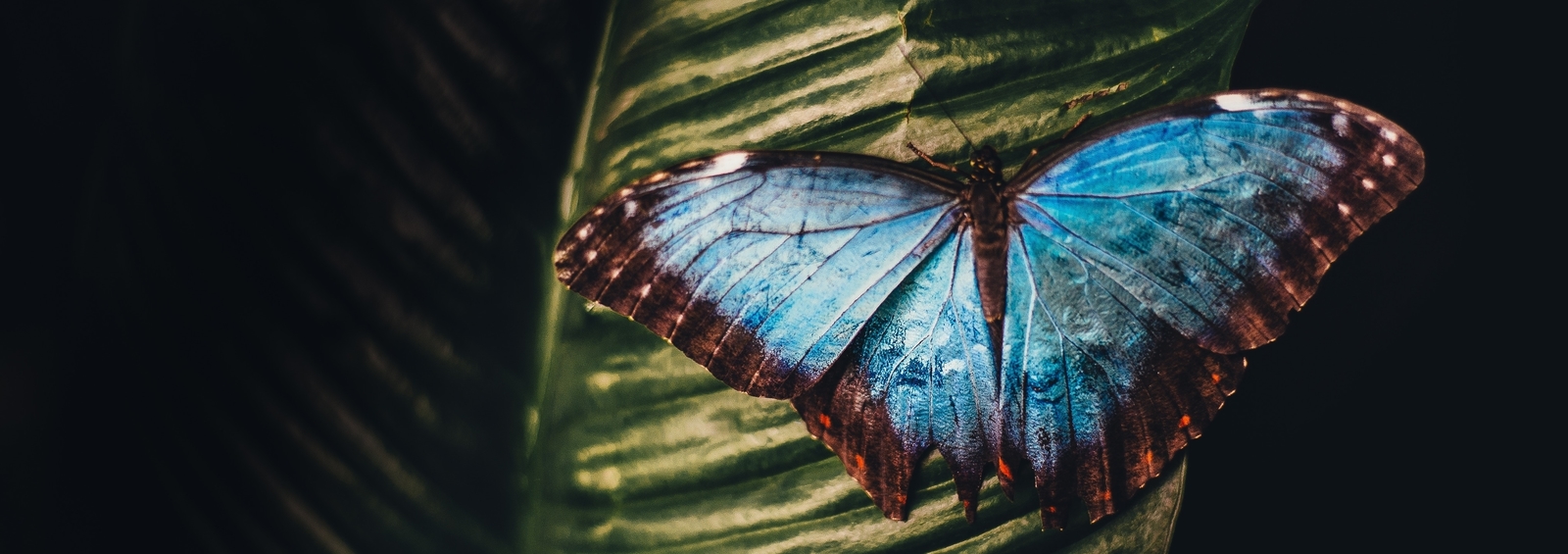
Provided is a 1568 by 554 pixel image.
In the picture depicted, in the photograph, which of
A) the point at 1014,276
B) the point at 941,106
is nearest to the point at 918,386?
the point at 1014,276

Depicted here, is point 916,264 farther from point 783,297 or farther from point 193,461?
point 193,461

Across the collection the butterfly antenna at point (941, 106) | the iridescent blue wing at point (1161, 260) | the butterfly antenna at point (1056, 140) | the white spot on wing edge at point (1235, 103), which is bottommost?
the iridescent blue wing at point (1161, 260)

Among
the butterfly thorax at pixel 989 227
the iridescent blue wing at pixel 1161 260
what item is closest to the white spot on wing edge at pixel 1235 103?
the iridescent blue wing at pixel 1161 260

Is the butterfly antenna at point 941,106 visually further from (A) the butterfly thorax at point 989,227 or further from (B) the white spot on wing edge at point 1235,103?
(B) the white spot on wing edge at point 1235,103

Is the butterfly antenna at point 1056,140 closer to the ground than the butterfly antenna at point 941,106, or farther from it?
closer to the ground

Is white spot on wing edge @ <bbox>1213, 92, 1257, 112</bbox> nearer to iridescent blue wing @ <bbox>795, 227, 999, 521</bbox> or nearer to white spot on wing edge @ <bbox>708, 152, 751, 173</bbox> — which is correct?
iridescent blue wing @ <bbox>795, 227, 999, 521</bbox>

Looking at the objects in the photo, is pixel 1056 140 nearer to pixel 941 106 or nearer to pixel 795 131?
pixel 941 106

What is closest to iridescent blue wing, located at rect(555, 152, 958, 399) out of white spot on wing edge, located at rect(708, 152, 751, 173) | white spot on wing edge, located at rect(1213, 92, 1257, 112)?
white spot on wing edge, located at rect(708, 152, 751, 173)

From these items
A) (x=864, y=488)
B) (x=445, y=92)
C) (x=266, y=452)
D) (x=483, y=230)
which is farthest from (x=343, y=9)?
(x=864, y=488)
